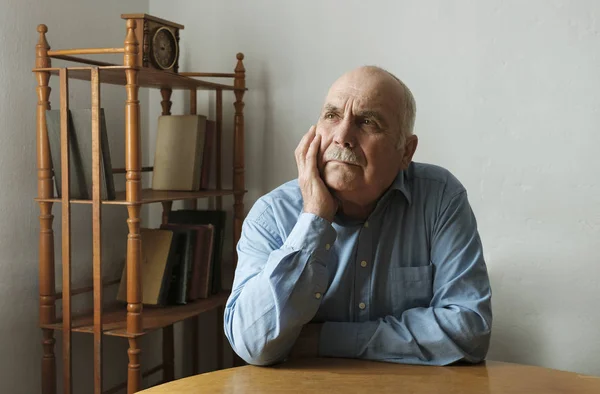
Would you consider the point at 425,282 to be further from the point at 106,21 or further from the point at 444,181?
the point at 106,21

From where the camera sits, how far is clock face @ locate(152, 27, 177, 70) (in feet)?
7.89

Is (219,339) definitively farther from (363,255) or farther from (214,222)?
(363,255)

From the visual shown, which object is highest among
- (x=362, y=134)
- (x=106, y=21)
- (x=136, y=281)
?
(x=106, y=21)

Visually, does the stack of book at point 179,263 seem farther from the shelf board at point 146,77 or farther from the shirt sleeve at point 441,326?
the shirt sleeve at point 441,326

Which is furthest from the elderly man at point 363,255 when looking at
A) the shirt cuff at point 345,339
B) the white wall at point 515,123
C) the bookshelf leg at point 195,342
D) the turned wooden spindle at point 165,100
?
the bookshelf leg at point 195,342

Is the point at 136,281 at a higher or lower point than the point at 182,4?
lower

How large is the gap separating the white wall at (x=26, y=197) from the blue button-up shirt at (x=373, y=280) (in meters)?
0.94

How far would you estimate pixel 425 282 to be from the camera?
1.77 metres

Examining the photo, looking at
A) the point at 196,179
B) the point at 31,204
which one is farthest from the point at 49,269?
the point at 196,179

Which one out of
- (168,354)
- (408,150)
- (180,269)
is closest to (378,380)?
(408,150)

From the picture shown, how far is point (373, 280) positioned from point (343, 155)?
314mm

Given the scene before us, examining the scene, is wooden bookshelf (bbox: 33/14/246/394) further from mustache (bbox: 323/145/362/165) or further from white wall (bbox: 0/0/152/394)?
mustache (bbox: 323/145/362/165)

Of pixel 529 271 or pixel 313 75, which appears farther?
pixel 313 75

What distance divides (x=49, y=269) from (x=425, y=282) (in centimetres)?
124
